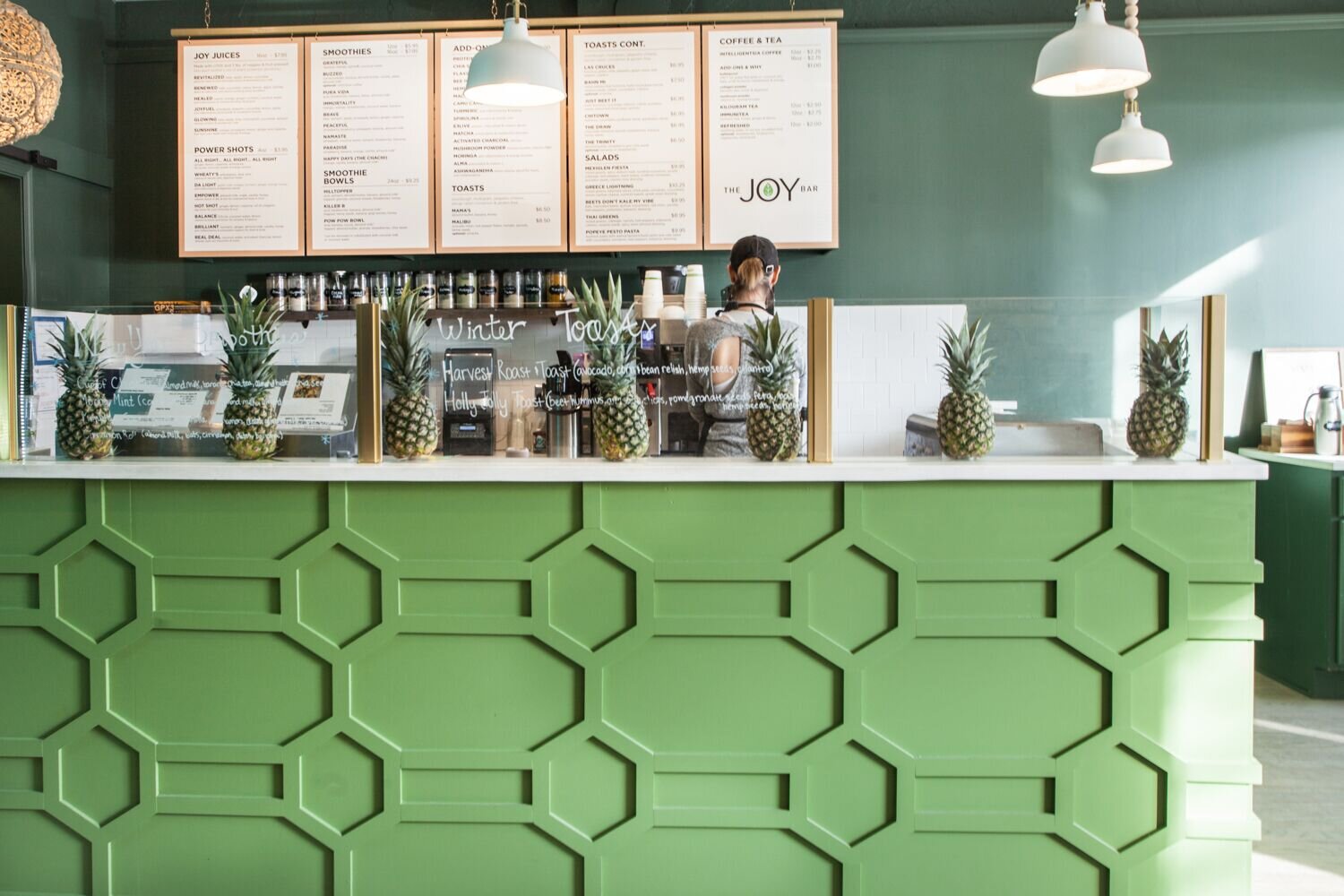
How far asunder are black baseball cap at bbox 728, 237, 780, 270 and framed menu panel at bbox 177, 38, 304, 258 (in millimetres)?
2397

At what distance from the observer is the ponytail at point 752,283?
249 cm

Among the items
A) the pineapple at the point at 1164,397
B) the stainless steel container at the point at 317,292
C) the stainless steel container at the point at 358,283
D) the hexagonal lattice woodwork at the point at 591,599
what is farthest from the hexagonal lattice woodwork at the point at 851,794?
the stainless steel container at the point at 317,292

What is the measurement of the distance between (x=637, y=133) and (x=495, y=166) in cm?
58

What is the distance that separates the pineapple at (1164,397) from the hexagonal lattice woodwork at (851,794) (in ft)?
2.92

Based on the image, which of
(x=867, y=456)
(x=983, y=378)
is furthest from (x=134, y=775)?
(x=983, y=378)

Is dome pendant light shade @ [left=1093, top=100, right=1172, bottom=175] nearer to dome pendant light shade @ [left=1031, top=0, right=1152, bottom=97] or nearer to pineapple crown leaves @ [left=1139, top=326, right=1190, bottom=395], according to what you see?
dome pendant light shade @ [left=1031, top=0, right=1152, bottom=97]

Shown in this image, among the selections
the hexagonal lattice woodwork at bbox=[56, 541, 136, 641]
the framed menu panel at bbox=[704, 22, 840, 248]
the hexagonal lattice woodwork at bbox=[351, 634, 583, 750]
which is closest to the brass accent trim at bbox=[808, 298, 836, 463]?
the hexagonal lattice woodwork at bbox=[351, 634, 583, 750]

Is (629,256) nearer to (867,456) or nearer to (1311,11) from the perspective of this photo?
(867,456)

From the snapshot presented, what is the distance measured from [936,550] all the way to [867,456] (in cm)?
28

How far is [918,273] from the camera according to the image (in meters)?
4.43

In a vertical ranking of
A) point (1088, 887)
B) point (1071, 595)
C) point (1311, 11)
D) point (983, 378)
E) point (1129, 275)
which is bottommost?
point (1088, 887)

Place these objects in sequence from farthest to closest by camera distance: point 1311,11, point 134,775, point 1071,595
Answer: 1. point 1311,11
2. point 134,775
3. point 1071,595

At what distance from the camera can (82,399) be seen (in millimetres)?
2297

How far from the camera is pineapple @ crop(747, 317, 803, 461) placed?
2.17 metres
